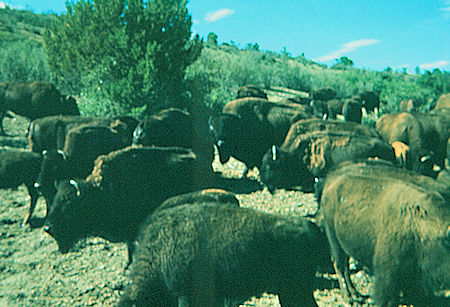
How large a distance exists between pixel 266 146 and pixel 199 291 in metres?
8.20

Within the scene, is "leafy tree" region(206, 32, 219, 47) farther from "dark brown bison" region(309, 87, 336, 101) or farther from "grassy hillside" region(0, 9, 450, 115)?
"dark brown bison" region(309, 87, 336, 101)

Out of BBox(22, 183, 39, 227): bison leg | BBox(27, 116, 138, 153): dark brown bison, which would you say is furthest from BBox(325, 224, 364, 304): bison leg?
BBox(27, 116, 138, 153): dark brown bison

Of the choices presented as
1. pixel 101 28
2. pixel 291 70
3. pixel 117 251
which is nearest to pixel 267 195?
pixel 117 251

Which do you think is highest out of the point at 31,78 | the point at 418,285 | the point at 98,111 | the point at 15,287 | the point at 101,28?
the point at 101,28

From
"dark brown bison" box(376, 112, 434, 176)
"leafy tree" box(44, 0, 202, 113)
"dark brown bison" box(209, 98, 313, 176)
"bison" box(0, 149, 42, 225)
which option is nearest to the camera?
"bison" box(0, 149, 42, 225)

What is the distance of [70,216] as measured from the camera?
5.30m

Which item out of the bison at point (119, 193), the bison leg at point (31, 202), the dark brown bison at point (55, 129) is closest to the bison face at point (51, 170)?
the bison leg at point (31, 202)

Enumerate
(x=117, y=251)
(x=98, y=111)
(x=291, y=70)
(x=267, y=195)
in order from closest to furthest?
(x=117, y=251)
(x=267, y=195)
(x=98, y=111)
(x=291, y=70)

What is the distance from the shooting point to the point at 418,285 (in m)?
3.82

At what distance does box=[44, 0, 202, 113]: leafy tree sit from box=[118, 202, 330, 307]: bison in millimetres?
11433

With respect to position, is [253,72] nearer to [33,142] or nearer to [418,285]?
[33,142]

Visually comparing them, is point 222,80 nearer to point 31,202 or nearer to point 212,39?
point 31,202

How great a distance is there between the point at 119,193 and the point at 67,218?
0.82 m

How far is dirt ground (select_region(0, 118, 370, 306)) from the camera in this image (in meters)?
4.87
